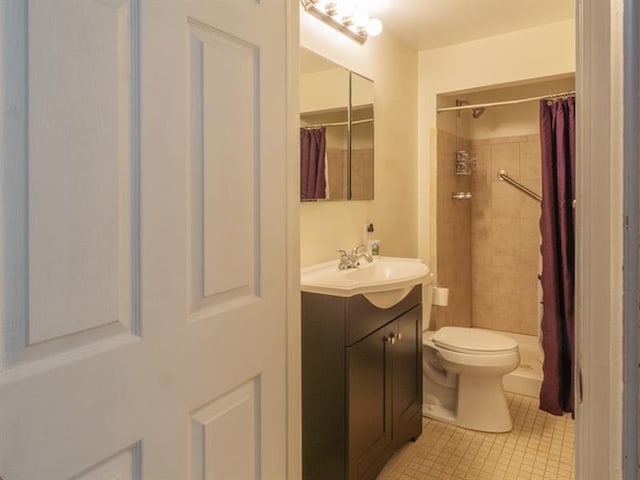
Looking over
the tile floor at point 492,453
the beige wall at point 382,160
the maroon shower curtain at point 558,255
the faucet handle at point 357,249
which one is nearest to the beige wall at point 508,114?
the maroon shower curtain at point 558,255

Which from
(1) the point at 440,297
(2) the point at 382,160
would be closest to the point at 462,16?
(2) the point at 382,160

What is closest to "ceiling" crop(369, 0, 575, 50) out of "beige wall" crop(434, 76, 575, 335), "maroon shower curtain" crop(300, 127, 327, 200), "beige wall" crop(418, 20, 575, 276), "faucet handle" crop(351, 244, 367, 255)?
"beige wall" crop(418, 20, 575, 276)

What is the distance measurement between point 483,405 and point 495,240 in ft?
4.96

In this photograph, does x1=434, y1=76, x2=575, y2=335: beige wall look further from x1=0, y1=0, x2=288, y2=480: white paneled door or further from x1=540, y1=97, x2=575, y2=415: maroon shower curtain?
x1=0, y1=0, x2=288, y2=480: white paneled door

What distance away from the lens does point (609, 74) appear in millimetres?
522

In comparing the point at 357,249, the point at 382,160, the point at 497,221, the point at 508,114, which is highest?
the point at 508,114

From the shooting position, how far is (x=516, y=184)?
340cm

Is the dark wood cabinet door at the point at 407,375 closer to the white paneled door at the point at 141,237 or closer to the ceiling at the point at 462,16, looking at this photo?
the white paneled door at the point at 141,237

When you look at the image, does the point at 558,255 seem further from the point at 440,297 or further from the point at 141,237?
the point at 141,237

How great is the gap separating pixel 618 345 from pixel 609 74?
31 centimetres

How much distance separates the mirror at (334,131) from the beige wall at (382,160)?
7 centimetres

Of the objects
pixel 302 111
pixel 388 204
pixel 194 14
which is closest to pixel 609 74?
pixel 194 14

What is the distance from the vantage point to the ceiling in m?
2.32

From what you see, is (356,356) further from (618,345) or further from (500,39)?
(500,39)
